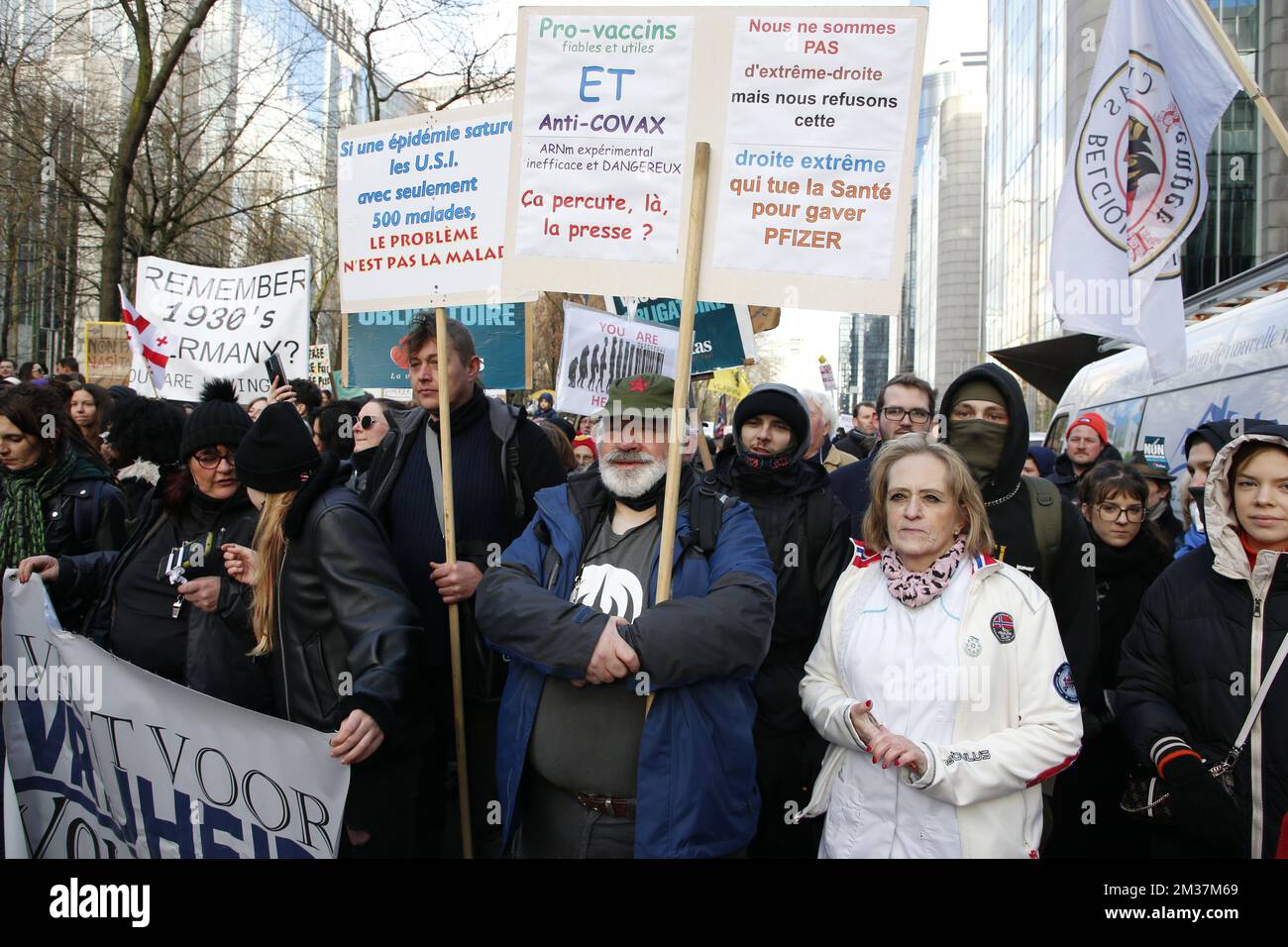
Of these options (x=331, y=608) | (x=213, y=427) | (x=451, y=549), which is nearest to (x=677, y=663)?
(x=331, y=608)

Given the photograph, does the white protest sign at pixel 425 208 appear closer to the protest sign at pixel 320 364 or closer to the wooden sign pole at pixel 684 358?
the wooden sign pole at pixel 684 358

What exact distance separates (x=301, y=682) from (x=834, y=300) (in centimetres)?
215

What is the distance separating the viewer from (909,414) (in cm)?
509

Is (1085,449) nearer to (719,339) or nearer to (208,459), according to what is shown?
(719,339)

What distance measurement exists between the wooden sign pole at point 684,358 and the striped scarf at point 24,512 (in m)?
2.96

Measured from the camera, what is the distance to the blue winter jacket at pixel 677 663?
2682 mm

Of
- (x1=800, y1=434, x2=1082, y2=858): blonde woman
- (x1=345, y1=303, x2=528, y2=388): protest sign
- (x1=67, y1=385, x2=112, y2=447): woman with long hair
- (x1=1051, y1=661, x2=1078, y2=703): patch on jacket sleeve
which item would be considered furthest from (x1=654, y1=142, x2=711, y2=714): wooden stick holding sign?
(x1=67, y1=385, x2=112, y2=447): woman with long hair

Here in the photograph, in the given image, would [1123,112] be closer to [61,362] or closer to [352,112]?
[61,362]

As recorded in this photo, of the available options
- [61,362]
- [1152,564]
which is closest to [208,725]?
[1152,564]

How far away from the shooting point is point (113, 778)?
3.33m

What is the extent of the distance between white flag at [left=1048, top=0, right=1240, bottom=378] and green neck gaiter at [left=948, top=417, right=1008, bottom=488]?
2.17ft

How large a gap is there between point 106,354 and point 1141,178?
1036cm

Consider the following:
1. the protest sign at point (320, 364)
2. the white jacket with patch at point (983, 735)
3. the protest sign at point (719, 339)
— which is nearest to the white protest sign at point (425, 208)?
the white jacket with patch at point (983, 735)

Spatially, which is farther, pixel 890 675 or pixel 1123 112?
pixel 1123 112
